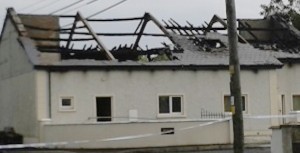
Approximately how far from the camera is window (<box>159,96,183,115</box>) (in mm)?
30500

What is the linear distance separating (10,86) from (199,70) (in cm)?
951

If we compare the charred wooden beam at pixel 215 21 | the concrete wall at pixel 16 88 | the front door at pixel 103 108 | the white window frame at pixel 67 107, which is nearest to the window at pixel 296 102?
the charred wooden beam at pixel 215 21

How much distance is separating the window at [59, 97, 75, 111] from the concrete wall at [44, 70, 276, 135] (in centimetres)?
16

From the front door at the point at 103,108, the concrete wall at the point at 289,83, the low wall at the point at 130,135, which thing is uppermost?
the concrete wall at the point at 289,83

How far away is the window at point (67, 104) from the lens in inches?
1142

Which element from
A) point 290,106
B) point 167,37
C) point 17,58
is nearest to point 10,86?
point 17,58

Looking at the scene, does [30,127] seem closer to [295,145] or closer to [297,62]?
[297,62]

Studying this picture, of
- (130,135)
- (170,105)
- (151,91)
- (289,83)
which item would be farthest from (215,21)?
(130,135)

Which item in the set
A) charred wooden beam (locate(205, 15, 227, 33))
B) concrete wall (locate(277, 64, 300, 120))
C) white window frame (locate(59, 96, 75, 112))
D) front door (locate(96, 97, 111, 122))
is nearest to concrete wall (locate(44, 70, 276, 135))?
white window frame (locate(59, 96, 75, 112))

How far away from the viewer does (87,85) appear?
29234 millimetres

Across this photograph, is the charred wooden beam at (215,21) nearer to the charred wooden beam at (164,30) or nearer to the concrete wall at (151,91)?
the charred wooden beam at (164,30)

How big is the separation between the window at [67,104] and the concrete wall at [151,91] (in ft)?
0.52

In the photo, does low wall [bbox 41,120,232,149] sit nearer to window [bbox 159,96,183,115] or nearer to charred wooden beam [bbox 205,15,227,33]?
window [bbox 159,96,183,115]

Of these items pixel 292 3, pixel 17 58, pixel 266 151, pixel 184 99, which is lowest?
pixel 266 151
